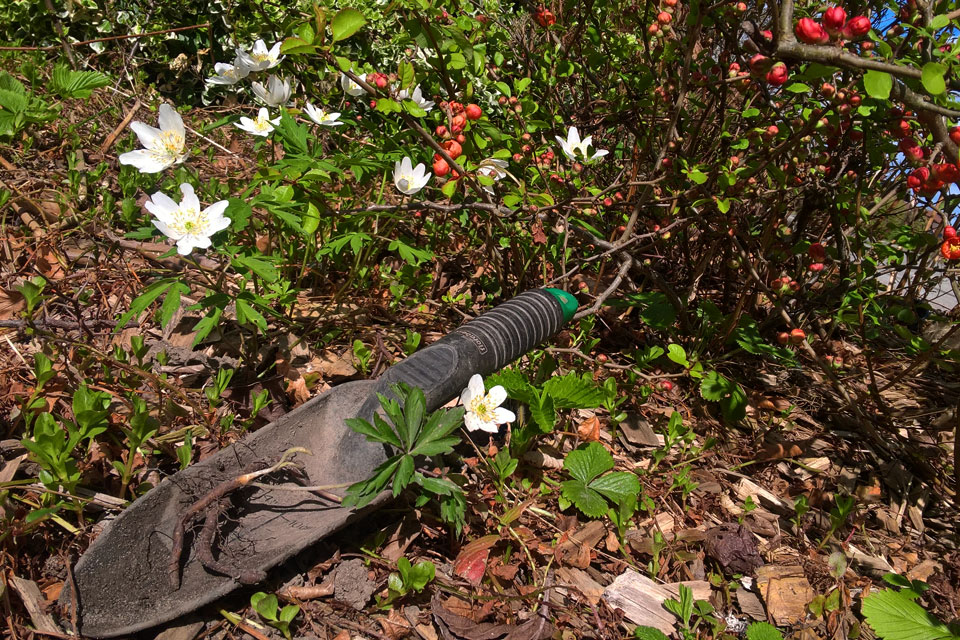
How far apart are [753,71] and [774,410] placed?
60.2 inches

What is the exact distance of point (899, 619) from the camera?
5.78ft

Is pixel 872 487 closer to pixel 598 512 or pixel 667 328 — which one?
pixel 667 328

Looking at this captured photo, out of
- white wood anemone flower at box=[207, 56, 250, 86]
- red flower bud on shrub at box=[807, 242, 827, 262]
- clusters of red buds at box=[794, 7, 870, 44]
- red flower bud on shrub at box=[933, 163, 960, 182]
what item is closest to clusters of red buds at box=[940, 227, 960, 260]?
red flower bud on shrub at box=[933, 163, 960, 182]

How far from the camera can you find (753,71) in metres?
1.97

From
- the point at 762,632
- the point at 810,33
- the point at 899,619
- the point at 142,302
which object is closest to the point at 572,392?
the point at 762,632

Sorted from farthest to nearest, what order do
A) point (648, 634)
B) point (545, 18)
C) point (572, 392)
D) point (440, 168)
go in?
point (545, 18) < point (440, 168) < point (572, 392) < point (648, 634)

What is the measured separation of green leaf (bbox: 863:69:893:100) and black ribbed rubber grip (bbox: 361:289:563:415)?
47.0 inches

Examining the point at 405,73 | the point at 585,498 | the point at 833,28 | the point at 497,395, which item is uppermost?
the point at 833,28

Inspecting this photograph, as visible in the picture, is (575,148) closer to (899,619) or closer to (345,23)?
(345,23)

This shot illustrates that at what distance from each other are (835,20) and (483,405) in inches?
57.8

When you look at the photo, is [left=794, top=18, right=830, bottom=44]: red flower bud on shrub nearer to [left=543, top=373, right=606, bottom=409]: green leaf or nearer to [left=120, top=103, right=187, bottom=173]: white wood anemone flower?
[left=543, top=373, right=606, bottom=409]: green leaf

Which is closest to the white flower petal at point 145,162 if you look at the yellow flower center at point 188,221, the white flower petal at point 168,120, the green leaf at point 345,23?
the white flower petal at point 168,120

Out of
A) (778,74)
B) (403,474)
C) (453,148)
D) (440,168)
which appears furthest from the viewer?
(453,148)

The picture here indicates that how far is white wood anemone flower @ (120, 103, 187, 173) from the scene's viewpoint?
1.95 metres
